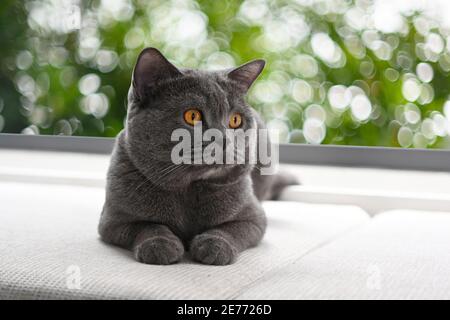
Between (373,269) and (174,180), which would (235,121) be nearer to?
(174,180)

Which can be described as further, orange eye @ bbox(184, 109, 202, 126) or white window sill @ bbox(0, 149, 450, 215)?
white window sill @ bbox(0, 149, 450, 215)

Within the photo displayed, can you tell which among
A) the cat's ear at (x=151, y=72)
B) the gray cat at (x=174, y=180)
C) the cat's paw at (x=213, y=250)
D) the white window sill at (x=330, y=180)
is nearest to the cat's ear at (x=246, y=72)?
the gray cat at (x=174, y=180)

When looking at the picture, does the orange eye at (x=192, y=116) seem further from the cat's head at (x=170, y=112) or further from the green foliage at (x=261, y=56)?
the green foliage at (x=261, y=56)

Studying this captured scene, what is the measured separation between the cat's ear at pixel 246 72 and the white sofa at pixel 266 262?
1.12 feet

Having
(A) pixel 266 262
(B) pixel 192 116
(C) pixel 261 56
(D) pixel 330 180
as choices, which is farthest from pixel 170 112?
(C) pixel 261 56

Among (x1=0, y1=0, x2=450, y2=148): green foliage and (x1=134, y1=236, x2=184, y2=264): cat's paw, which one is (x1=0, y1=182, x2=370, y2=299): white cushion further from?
(x1=0, y1=0, x2=450, y2=148): green foliage

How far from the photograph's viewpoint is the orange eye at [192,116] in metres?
1.10

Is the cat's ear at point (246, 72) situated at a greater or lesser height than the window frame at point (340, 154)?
greater

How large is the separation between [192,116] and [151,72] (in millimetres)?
126

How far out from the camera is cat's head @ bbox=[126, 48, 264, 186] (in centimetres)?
110

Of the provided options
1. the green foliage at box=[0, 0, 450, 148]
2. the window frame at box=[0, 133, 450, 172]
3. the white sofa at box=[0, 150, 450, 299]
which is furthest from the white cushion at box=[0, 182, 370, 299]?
the green foliage at box=[0, 0, 450, 148]

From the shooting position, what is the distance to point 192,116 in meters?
1.10
